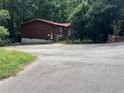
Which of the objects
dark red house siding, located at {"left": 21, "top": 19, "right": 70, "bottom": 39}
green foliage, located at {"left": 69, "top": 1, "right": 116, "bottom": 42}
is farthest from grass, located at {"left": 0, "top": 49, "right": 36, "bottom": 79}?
dark red house siding, located at {"left": 21, "top": 19, "right": 70, "bottom": 39}

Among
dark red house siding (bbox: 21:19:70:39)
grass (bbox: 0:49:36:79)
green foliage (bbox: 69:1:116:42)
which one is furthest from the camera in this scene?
dark red house siding (bbox: 21:19:70:39)

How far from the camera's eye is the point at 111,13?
141ft

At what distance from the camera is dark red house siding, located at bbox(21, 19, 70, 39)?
52.1 m

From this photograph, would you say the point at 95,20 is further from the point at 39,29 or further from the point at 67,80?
the point at 67,80

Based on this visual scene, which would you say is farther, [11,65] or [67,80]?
[11,65]

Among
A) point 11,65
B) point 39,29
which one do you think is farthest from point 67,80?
point 39,29

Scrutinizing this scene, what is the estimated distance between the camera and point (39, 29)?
5331cm

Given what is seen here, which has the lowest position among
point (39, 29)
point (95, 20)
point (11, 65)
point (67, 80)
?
point (67, 80)

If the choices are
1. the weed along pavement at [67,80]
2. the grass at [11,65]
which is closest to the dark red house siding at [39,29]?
the grass at [11,65]

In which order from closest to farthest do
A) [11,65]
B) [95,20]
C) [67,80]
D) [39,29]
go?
1. [67,80]
2. [11,65]
3. [95,20]
4. [39,29]

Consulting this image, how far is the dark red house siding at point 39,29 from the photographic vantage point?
52.1m

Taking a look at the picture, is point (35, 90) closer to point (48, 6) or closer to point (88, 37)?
point (88, 37)

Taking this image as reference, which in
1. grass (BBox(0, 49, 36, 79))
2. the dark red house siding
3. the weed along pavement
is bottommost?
the weed along pavement

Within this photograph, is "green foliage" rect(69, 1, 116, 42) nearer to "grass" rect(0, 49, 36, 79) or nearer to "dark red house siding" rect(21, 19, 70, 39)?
"dark red house siding" rect(21, 19, 70, 39)
